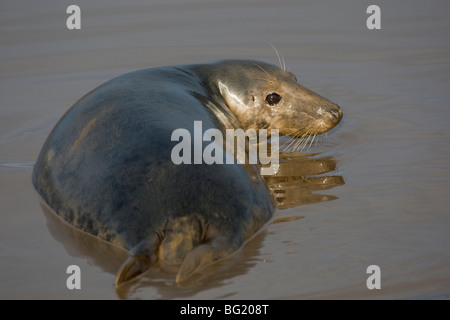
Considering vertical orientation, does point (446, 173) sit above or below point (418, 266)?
above

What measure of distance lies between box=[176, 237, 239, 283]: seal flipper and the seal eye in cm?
211

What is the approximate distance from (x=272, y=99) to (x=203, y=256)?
2347mm

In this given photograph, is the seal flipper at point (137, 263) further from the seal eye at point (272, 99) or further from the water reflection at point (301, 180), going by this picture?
the seal eye at point (272, 99)

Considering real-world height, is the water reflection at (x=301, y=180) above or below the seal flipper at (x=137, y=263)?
above

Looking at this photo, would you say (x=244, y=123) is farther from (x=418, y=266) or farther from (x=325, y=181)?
(x=418, y=266)

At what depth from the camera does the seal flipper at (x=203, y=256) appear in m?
4.14

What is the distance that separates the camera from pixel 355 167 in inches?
237

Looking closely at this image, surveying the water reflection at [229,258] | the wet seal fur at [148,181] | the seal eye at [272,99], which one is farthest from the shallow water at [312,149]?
the seal eye at [272,99]

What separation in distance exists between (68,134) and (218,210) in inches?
48.5

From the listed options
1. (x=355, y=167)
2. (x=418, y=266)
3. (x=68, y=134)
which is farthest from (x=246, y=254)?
(x=355, y=167)

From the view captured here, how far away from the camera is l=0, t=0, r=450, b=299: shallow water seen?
432 cm

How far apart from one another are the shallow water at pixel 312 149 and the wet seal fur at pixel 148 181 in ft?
0.44

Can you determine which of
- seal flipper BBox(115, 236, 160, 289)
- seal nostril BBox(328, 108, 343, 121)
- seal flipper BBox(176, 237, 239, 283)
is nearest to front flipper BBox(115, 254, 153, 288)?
seal flipper BBox(115, 236, 160, 289)

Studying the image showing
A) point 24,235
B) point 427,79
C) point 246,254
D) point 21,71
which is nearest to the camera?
point 246,254
